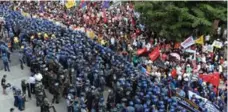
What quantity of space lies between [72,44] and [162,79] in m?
4.62

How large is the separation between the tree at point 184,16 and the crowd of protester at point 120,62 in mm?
832

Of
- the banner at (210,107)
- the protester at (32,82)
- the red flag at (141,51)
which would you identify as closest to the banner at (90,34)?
the red flag at (141,51)

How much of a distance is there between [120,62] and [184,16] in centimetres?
820

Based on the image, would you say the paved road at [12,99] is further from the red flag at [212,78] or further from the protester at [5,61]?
the red flag at [212,78]

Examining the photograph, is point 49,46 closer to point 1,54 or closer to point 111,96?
point 1,54

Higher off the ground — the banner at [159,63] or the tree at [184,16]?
the tree at [184,16]

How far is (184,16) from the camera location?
30328 mm

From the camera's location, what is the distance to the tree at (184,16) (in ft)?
99.5

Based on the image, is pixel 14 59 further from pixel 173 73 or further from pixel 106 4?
pixel 106 4

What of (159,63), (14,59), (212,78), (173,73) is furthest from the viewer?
(159,63)

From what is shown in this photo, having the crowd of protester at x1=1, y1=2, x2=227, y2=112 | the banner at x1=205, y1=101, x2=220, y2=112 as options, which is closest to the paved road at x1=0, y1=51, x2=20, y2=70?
the crowd of protester at x1=1, y1=2, x2=227, y2=112

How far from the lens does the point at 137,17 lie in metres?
34.2

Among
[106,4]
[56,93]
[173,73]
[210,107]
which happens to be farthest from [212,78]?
[106,4]

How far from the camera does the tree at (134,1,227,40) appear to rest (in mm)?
30312
